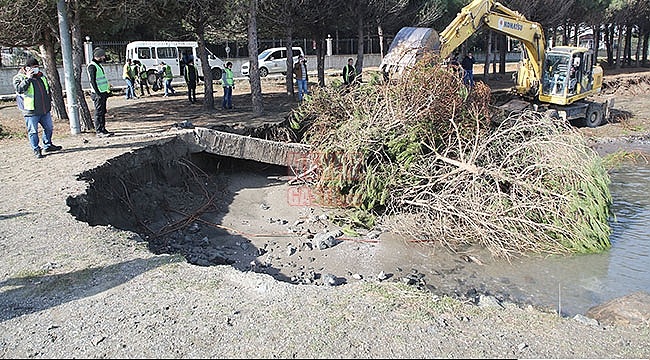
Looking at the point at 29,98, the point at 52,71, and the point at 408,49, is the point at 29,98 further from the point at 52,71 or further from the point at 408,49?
the point at 408,49

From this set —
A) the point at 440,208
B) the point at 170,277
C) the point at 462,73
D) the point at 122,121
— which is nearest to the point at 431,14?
the point at 462,73

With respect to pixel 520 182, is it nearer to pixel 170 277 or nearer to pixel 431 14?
pixel 170 277

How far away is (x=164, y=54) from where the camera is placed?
26.2 m

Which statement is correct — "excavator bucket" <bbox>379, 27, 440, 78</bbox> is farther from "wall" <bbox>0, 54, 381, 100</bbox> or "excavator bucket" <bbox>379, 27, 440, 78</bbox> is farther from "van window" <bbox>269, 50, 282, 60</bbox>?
"van window" <bbox>269, 50, 282, 60</bbox>

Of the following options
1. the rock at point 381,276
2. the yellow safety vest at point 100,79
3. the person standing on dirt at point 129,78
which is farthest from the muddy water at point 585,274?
the person standing on dirt at point 129,78

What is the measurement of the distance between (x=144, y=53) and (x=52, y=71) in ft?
40.7

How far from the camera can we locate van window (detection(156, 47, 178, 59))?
26.0m

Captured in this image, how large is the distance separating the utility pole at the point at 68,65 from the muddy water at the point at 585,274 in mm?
9059

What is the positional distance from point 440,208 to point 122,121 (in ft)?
30.9

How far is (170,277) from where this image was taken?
202 inches

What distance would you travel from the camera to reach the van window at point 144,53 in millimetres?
25531

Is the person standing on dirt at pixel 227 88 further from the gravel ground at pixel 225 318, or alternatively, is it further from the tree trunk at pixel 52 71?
the gravel ground at pixel 225 318

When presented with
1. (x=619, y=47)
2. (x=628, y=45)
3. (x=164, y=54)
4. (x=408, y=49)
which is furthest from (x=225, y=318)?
(x=628, y=45)

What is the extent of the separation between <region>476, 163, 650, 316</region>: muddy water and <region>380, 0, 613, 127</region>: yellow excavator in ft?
19.4
